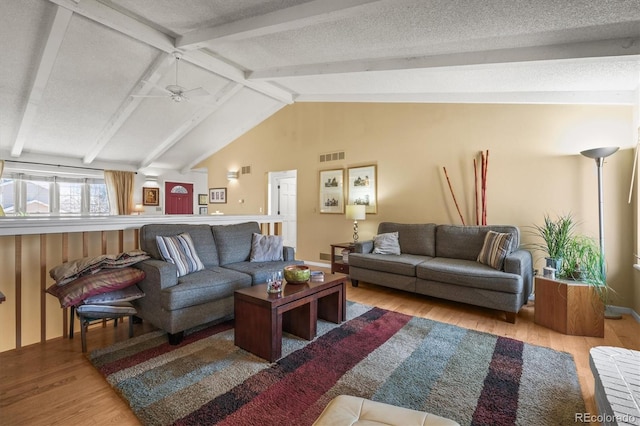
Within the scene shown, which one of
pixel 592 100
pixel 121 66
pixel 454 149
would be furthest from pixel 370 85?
pixel 121 66

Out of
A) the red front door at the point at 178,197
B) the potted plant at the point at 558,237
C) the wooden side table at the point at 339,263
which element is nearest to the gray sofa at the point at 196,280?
the wooden side table at the point at 339,263

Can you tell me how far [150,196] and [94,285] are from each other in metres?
6.55

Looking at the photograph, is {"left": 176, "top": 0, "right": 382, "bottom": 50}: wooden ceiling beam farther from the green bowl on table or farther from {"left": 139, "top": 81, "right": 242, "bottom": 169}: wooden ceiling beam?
the green bowl on table

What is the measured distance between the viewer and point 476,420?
1.59 metres

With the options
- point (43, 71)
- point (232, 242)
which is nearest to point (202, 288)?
point (232, 242)

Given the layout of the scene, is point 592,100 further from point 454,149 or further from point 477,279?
point 477,279

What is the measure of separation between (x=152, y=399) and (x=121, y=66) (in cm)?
417

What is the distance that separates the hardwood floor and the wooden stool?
201 mm

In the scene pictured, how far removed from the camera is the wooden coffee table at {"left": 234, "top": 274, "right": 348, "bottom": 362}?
84.0 inches

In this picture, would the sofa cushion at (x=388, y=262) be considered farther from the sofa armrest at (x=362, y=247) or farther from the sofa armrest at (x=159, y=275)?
the sofa armrest at (x=159, y=275)

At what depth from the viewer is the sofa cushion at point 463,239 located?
11.8ft

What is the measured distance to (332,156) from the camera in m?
5.49

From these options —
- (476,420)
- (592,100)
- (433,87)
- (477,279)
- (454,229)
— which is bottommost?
(476,420)

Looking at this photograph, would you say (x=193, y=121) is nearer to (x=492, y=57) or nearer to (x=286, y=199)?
(x=286, y=199)
